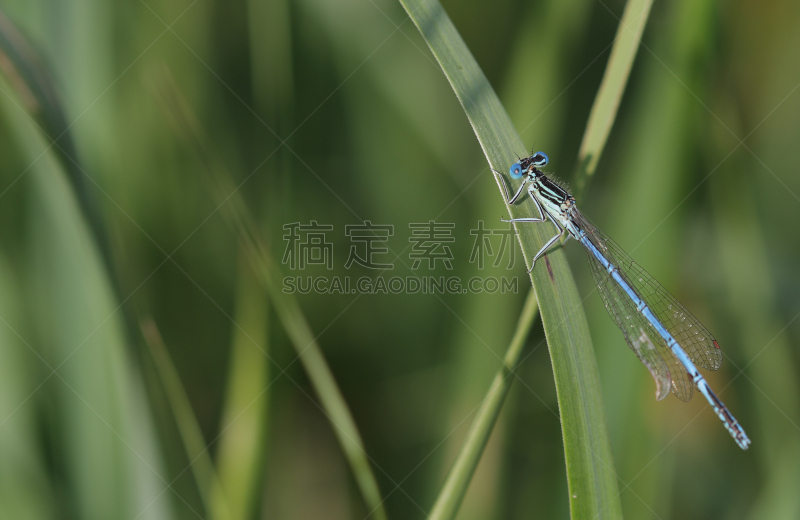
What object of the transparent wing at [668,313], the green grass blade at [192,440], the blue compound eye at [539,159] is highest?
the blue compound eye at [539,159]

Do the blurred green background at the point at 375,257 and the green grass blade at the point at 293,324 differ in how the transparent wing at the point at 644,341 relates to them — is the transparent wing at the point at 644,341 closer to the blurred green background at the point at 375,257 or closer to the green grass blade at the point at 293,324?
the blurred green background at the point at 375,257

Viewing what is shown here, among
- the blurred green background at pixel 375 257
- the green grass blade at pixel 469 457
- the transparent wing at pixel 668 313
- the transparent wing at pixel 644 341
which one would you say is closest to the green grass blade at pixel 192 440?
the blurred green background at pixel 375 257

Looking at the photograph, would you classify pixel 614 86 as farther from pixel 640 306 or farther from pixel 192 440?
pixel 192 440

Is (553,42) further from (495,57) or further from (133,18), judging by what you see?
(133,18)

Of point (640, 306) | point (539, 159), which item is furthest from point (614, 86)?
point (640, 306)

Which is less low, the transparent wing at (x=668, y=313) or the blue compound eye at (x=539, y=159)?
the blue compound eye at (x=539, y=159)

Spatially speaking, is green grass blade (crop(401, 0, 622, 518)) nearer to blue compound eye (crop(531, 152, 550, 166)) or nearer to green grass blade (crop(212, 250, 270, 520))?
blue compound eye (crop(531, 152, 550, 166))

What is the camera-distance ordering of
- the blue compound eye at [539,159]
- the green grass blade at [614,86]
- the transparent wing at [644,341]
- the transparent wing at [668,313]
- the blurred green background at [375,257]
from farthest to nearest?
1. the blue compound eye at [539,159]
2. the transparent wing at [668,313]
3. the transparent wing at [644,341]
4. the blurred green background at [375,257]
5. the green grass blade at [614,86]

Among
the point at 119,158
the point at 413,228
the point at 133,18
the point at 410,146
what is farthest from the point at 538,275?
the point at 133,18

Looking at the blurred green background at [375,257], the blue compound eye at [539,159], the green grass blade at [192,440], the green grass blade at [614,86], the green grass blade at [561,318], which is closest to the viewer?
the green grass blade at [561,318]
